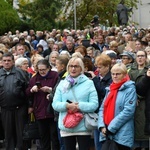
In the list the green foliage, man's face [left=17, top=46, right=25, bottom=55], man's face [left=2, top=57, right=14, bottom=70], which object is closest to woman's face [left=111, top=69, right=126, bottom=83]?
man's face [left=2, top=57, right=14, bottom=70]

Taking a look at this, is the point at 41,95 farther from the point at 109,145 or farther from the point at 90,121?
the point at 109,145

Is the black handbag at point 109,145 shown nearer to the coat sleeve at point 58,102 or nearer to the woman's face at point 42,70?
the coat sleeve at point 58,102

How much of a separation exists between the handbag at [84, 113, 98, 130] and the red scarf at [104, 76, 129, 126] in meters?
0.36

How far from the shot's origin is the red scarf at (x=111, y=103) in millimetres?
8188

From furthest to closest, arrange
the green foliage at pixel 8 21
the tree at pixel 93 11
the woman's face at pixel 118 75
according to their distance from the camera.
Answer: the tree at pixel 93 11
the green foliage at pixel 8 21
the woman's face at pixel 118 75

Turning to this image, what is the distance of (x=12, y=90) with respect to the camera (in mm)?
10477

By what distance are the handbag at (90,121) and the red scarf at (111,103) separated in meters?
0.36

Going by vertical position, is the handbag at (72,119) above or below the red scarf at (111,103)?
below

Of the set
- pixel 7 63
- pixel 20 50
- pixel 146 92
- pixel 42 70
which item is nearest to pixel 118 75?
pixel 146 92

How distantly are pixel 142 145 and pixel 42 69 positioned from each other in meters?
2.48

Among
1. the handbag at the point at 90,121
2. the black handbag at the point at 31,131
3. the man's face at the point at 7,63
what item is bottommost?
the black handbag at the point at 31,131

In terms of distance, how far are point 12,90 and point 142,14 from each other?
159 ft

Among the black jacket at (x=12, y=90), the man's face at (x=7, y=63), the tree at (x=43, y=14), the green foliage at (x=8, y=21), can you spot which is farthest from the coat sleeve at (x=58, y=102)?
the green foliage at (x=8, y=21)

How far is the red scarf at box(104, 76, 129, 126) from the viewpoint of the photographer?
8.19 meters
